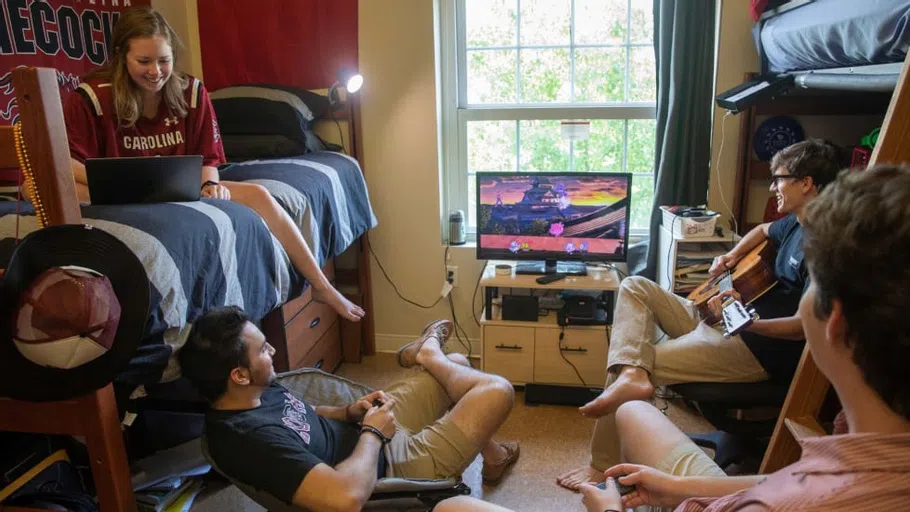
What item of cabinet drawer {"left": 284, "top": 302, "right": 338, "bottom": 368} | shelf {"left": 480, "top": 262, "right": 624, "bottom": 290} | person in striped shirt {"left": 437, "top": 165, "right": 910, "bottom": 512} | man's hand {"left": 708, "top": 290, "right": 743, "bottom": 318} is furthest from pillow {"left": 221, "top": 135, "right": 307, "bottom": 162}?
person in striped shirt {"left": 437, "top": 165, "right": 910, "bottom": 512}

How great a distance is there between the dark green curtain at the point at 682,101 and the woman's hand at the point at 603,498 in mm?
1691

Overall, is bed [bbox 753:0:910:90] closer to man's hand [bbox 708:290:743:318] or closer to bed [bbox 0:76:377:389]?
man's hand [bbox 708:290:743:318]

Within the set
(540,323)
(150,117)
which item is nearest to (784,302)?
(540,323)

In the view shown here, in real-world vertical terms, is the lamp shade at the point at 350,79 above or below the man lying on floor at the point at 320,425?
above

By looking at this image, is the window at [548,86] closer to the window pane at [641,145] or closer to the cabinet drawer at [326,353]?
the window pane at [641,145]

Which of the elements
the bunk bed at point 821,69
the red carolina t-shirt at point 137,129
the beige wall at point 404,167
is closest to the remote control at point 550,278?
the beige wall at point 404,167

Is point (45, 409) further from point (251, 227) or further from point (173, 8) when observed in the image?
point (173, 8)

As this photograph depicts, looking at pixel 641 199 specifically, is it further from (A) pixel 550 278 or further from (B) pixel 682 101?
(A) pixel 550 278

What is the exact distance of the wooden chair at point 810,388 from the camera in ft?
3.44

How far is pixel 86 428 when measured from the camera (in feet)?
3.75

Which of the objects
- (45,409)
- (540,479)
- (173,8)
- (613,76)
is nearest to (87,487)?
(45,409)

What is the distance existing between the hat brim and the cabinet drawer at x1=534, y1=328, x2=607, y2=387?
5.51 ft

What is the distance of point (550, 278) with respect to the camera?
2.56 m

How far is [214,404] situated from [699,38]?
2239 mm
